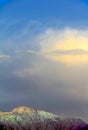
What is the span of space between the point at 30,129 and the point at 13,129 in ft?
18.5

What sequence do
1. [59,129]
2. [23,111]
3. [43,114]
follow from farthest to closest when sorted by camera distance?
1. [23,111]
2. [43,114]
3. [59,129]

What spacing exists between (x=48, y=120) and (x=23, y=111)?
15.7 metres

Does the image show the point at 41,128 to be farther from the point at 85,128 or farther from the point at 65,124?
the point at 85,128

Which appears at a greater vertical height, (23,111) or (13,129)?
(23,111)

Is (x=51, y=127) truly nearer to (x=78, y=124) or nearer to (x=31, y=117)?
(x=78, y=124)

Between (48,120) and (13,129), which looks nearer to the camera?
(13,129)

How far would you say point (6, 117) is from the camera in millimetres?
98375

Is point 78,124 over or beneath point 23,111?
beneath

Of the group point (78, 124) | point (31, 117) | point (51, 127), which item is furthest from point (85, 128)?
point (31, 117)

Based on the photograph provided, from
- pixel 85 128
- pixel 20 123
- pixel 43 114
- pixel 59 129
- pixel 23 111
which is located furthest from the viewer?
pixel 23 111

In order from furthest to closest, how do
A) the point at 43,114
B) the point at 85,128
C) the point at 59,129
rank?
the point at 43,114 → the point at 59,129 → the point at 85,128

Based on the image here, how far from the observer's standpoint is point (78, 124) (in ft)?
289

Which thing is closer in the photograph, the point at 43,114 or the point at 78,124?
the point at 78,124

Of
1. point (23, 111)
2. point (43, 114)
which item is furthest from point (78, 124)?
point (23, 111)
